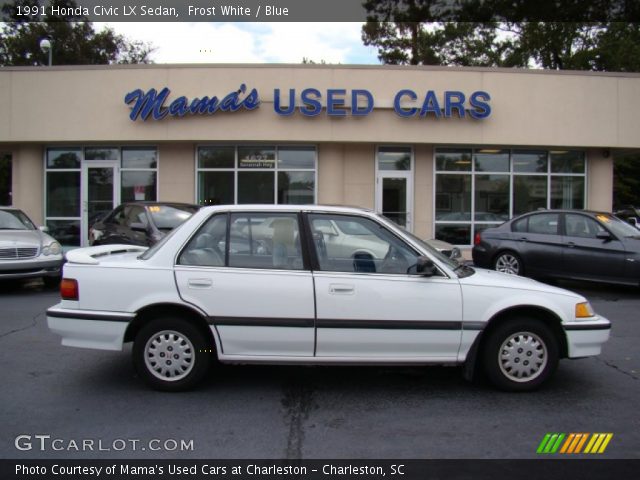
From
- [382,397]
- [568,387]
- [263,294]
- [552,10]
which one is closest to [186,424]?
[263,294]

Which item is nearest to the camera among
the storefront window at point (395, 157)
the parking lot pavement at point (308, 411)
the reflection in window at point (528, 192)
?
the parking lot pavement at point (308, 411)

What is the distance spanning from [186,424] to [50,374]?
2004 mm

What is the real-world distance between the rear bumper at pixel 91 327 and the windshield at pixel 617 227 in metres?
8.67

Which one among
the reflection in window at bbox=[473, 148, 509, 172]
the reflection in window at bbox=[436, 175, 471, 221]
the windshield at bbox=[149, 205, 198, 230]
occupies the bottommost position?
the windshield at bbox=[149, 205, 198, 230]

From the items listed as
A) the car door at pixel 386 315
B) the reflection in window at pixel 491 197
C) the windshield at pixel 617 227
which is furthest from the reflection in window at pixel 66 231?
the car door at pixel 386 315

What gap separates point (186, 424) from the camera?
4113 mm

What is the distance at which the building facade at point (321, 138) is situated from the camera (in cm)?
1502

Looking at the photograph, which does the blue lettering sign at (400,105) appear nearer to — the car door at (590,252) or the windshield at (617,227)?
the car door at (590,252)

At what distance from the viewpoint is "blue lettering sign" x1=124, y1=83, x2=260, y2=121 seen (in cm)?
1484

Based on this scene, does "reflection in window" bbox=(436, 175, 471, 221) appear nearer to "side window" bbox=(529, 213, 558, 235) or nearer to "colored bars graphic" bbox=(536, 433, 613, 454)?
"side window" bbox=(529, 213, 558, 235)

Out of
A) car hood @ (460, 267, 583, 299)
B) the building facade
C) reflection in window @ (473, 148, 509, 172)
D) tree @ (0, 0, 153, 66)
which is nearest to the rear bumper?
car hood @ (460, 267, 583, 299)

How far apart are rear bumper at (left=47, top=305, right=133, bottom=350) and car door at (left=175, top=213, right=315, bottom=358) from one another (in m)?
0.60

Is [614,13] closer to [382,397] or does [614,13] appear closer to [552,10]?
[552,10]
